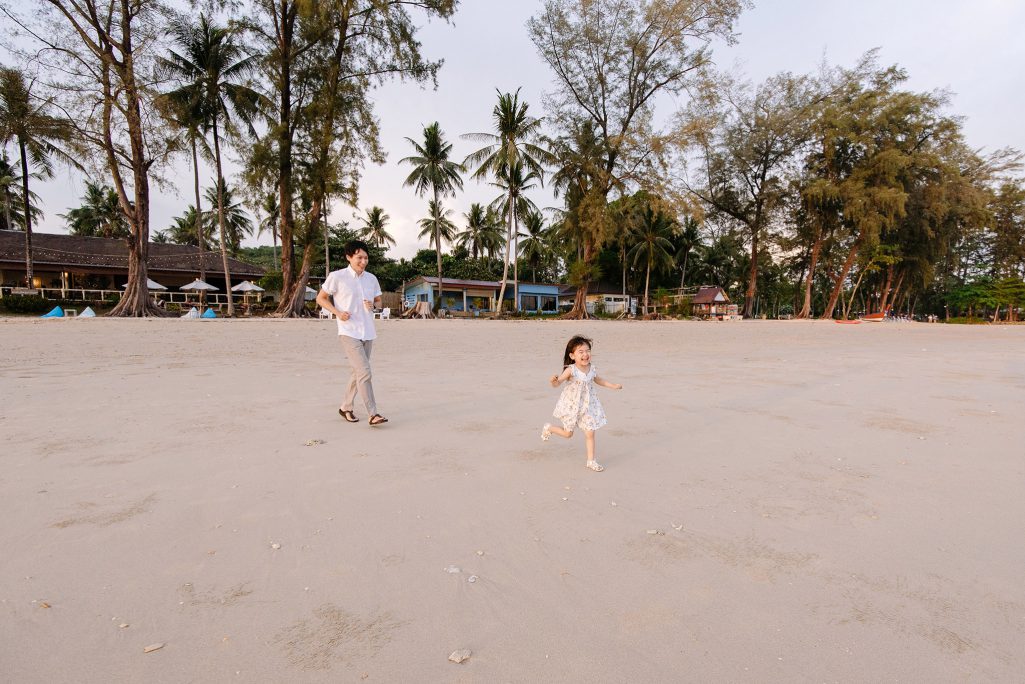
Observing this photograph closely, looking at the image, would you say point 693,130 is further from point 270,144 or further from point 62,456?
point 62,456

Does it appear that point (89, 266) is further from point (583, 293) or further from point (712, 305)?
point (712, 305)

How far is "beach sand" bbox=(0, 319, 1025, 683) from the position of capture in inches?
58.1

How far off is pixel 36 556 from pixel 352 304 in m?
2.64

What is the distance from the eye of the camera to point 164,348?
8945 millimetres

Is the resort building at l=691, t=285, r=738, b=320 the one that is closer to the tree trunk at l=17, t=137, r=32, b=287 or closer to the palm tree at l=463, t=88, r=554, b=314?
the palm tree at l=463, t=88, r=554, b=314

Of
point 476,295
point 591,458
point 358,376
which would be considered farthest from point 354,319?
point 476,295

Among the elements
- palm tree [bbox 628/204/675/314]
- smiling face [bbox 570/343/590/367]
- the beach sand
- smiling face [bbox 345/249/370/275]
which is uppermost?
palm tree [bbox 628/204/675/314]

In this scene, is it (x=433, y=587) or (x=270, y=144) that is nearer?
(x=433, y=587)

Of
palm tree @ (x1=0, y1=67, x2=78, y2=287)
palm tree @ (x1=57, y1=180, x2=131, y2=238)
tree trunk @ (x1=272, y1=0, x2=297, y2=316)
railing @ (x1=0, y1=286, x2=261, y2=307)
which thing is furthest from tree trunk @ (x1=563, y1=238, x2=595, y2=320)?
palm tree @ (x1=57, y1=180, x2=131, y2=238)

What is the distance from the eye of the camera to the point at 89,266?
2569cm

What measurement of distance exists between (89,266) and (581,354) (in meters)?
32.4

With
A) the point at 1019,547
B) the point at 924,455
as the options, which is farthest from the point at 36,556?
the point at 924,455

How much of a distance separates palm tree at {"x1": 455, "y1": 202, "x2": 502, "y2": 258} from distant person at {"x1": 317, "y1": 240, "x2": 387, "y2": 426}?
42.8 metres

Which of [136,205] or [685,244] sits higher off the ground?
[685,244]
